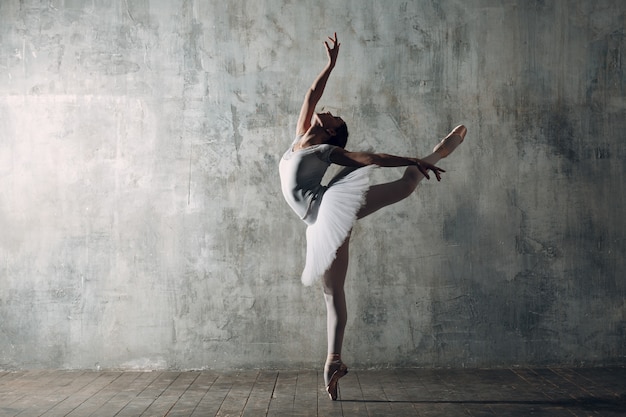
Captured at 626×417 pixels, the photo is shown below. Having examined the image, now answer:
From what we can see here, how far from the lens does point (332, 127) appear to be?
407 cm

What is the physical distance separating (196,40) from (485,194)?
2.35 m

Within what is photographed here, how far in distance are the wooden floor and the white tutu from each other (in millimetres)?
763

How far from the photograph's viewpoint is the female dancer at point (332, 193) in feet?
12.7

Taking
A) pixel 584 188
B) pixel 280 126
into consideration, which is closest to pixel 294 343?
pixel 280 126

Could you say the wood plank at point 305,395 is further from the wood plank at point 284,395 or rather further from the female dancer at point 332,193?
the female dancer at point 332,193

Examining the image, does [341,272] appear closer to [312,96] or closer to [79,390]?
[312,96]

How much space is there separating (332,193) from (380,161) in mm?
351

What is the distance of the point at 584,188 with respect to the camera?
16.9 ft

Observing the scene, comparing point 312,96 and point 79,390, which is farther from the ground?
point 312,96

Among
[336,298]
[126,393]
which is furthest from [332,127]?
[126,393]

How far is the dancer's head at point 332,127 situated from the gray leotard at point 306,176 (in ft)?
0.57

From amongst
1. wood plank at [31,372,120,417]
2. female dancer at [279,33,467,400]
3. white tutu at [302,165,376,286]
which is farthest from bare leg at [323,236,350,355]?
wood plank at [31,372,120,417]

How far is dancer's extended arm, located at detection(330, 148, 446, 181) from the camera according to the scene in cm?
374

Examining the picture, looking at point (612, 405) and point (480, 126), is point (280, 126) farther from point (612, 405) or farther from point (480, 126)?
point (612, 405)
